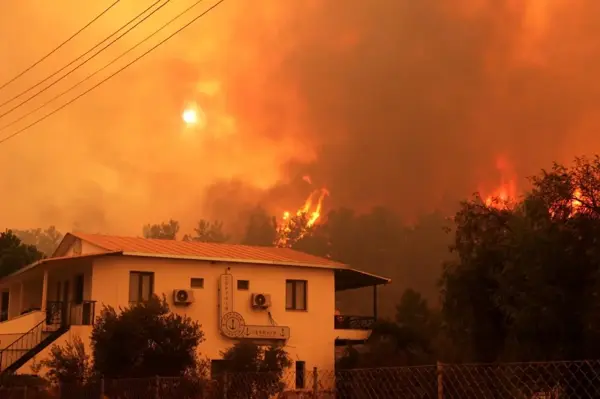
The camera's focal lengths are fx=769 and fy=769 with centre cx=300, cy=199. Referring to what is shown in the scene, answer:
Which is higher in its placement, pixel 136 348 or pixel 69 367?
pixel 136 348

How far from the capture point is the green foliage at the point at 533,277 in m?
21.1

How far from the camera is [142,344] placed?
63.6 ft

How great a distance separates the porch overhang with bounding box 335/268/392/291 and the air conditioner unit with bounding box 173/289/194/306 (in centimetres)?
845

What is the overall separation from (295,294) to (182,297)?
253 inches

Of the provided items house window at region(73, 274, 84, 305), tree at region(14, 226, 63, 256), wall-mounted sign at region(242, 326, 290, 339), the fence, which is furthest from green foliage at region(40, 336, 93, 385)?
tree at region(14, 226, 63, 256)

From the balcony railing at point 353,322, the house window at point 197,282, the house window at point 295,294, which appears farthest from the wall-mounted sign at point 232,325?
the balcony railing at point 353,322

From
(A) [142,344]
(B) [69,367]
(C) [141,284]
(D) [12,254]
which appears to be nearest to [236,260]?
(C) [141,284]

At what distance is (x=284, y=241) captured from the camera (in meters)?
107

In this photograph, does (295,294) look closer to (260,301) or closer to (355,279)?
(260,301)

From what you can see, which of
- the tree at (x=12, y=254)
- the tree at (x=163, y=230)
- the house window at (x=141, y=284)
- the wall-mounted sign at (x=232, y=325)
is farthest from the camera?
the tree at (x=163, y=230)

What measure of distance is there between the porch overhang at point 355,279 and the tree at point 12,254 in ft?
78.2

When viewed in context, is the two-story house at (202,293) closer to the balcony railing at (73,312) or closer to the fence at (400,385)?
the balcony railing at (73,312)

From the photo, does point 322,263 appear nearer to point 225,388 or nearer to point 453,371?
point 225,388

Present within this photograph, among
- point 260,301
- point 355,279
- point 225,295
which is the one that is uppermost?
point 355,279
